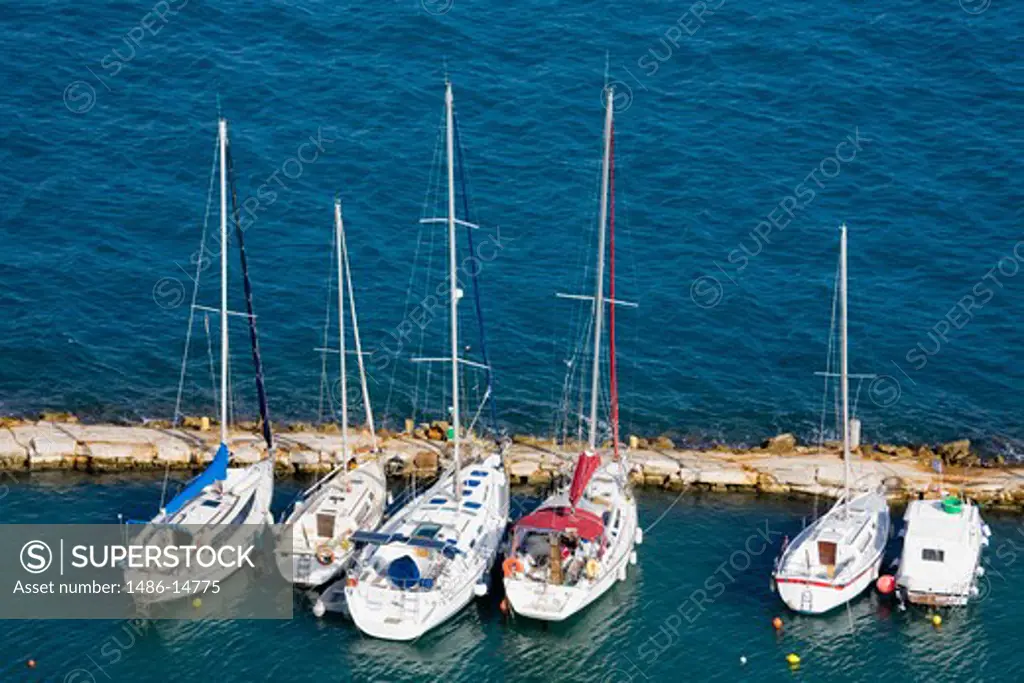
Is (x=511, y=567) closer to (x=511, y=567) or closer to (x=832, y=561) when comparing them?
(x=511, y=567)

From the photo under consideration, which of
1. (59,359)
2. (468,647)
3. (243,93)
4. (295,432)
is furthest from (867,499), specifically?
(243,93)

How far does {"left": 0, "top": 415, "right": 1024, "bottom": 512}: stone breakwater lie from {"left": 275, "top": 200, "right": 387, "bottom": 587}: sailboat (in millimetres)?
4709

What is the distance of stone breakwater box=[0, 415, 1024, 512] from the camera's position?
102m

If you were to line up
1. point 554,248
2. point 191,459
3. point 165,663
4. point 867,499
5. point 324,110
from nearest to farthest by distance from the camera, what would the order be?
point 165,663, point 867,499, point 191,459, point 554,248, point 324,110

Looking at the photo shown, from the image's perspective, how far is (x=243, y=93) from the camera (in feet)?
452

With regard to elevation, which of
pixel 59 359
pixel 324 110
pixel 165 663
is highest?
pixel 324 110

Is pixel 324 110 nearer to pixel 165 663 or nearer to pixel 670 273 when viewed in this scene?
pixel 670 273

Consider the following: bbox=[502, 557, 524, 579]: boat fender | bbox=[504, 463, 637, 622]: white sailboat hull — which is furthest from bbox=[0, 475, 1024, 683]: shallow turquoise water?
bbox=[502, 557, 524, 579]: boat fender

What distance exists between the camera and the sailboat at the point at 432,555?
284ft

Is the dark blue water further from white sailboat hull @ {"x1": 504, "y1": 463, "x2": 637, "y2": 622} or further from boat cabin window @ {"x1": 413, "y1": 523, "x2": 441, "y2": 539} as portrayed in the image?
white sailboat hull @ {"x1": 504, "y1": 463, "x2": 637, "y2": 622}

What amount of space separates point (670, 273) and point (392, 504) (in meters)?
30.7

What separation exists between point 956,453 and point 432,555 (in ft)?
108

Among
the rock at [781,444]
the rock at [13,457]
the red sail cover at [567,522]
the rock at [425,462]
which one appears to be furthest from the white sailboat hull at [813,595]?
the rock at [13,457]

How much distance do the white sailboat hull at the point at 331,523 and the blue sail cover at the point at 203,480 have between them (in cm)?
431
